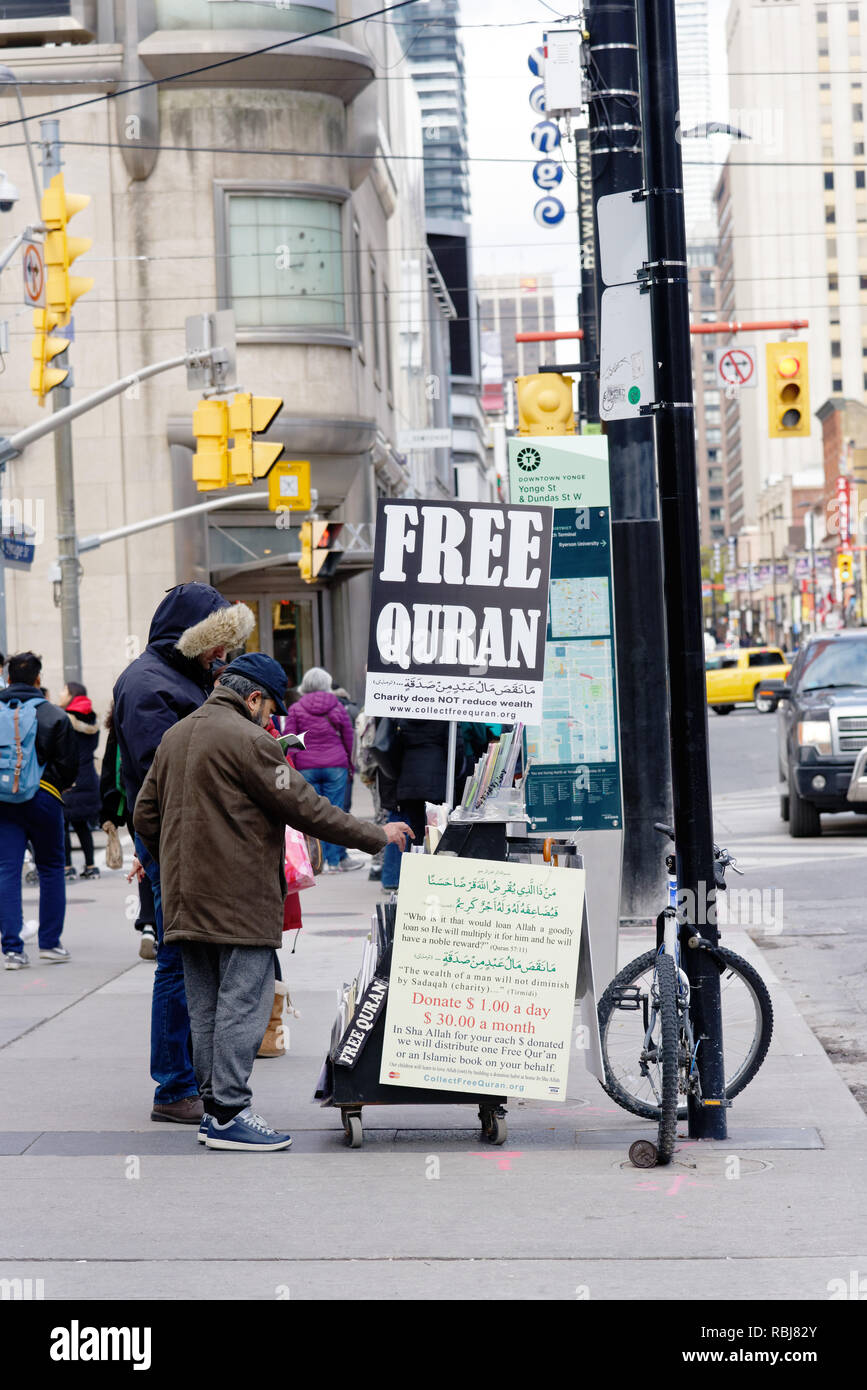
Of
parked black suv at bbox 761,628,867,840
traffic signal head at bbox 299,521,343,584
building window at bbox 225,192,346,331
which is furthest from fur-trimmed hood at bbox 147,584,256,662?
building window at bbox 225,192,346,331

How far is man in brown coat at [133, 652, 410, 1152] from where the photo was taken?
21.6ft

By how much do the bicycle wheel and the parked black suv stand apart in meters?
9.85

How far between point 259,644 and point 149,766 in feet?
87.8

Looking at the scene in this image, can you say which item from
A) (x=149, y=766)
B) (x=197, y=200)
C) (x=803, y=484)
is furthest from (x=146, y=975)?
(x=803, y=484)

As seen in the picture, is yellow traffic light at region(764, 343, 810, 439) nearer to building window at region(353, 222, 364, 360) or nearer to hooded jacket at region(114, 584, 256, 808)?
building window at region(353, 222, 364, 360)

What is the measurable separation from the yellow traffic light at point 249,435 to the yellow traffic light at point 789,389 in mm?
6208

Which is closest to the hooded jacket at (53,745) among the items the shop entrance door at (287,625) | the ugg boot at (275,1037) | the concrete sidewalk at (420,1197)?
the concrete sidewalk at (420,1197)

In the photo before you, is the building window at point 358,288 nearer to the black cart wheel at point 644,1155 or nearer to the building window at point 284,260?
the building window at point 284,260

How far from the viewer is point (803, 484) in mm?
148000

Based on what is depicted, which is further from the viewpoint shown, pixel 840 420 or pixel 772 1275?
pixel 840 420
